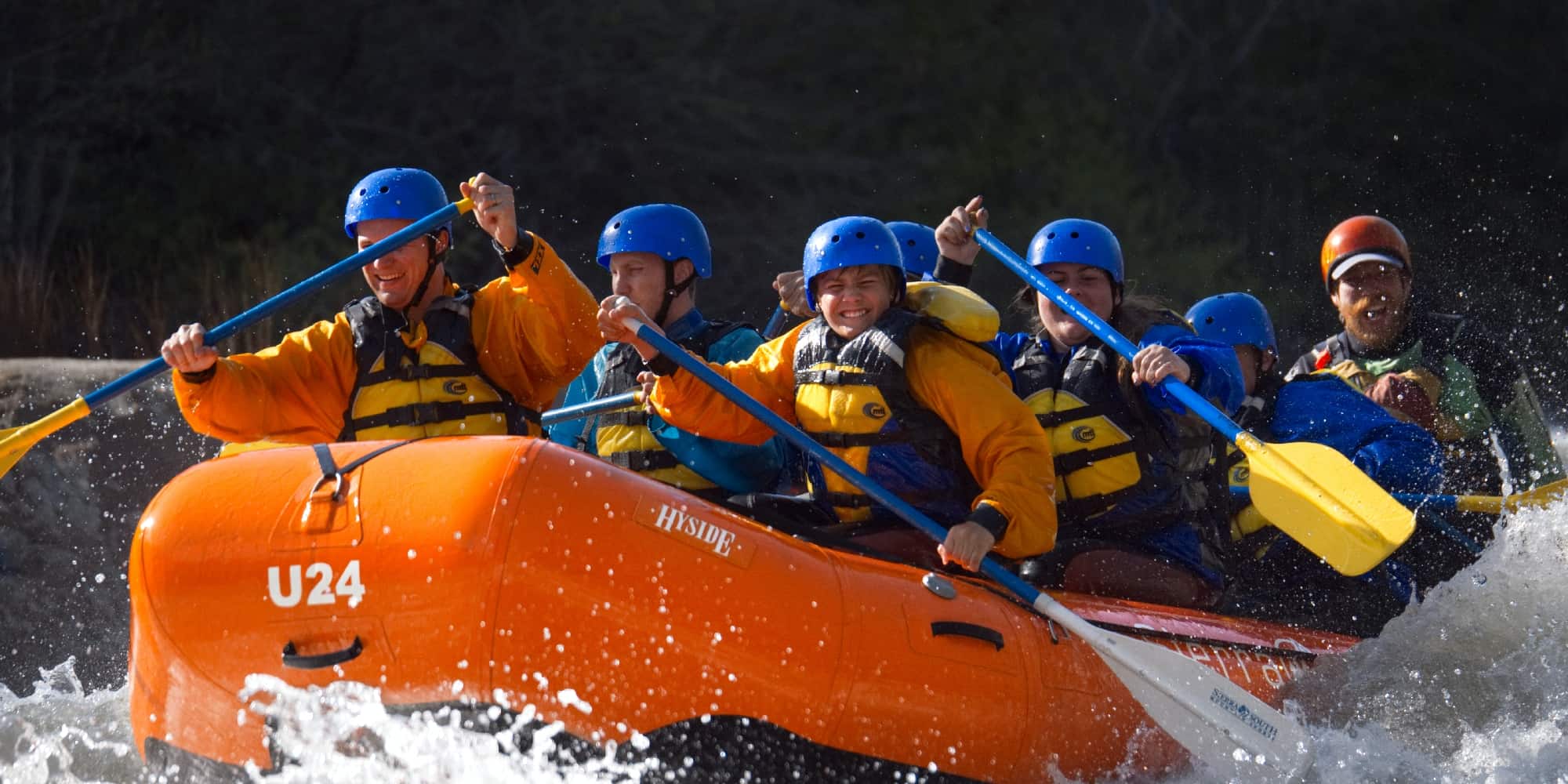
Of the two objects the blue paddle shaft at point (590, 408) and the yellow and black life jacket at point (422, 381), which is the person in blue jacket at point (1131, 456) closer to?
the blue paddle shaft at point (590, 408)

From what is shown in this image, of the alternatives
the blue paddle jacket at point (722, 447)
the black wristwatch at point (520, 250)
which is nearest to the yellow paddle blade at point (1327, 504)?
the blue paddle jacket at point (722, 447)

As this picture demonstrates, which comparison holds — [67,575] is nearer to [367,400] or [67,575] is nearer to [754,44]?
[367,400]

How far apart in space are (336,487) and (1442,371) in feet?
13.9

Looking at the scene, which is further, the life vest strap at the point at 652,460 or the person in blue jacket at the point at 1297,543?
the person in blue jacket at the point at 1297,543

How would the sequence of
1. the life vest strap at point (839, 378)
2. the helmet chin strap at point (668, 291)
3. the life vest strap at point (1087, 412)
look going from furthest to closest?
the helmet chin strap at point (668, 291) → the life vest strap at point (1087, 412) → the life vest strap at point (839, 378)

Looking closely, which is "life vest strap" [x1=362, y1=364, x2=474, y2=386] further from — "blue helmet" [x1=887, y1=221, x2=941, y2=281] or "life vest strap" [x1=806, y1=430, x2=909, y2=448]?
A: "blue helmet" [x1=887, y1=221, x2=941, y2=281]

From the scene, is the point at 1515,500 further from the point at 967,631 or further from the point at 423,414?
the point at 423,414

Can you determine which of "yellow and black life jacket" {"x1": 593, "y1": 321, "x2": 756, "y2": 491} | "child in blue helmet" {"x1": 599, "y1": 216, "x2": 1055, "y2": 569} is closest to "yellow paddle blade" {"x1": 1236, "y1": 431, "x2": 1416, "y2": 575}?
"child in blue helmet" {"x1": 599, "y1": 216, "x2": 1055, "y2": 569}

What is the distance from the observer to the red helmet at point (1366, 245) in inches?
235

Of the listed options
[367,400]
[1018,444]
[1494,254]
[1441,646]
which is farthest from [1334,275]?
[1494,254]

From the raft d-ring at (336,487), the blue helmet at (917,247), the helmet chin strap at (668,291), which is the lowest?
the raft d-ring at (336,487)

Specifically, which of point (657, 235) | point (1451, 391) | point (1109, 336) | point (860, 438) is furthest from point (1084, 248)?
point (1451, 391)

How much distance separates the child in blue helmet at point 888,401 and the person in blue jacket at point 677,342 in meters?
0.39

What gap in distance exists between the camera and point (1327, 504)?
4121 mm
